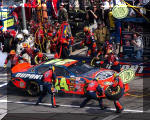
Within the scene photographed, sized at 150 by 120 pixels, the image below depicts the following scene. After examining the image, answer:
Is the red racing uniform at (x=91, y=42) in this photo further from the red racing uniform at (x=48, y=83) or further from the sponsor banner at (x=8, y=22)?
the sponsor banner at (x=8, y=22)

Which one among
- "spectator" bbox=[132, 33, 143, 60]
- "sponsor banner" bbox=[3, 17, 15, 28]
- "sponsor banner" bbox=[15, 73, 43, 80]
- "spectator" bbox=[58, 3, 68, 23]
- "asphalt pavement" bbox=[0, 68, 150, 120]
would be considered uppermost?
"spectator" bbox=[58, 3, 68, 23]

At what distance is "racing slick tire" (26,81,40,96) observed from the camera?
1530 cm

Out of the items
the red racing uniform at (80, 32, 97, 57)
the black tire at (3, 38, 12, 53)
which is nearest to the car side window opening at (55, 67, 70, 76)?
the red racing uniform at (80, 32, 97, 57)

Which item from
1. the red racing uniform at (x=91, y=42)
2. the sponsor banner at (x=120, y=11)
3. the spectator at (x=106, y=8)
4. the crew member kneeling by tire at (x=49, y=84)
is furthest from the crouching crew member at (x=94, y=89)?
the spectator at (x=106, y=8)

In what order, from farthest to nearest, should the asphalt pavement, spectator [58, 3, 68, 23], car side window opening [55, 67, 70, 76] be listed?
spectator [58, 3, 68, 23] → car side window opening [55, 67, 70, 76] → the asphalt pavement

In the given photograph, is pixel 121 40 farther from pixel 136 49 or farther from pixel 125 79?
pixel 125 79

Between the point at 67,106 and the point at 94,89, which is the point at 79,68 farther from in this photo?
the point at 94,89

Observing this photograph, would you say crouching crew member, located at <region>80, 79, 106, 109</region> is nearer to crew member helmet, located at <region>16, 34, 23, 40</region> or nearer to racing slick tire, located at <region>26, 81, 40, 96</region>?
racing slick tire, located at <region>26, 81, 40, 96</region>

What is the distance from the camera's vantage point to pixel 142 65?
18328mm

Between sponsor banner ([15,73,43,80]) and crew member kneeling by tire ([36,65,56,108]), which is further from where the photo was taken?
sponsor banner ([15,73,43,80])

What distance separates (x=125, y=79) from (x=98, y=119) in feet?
8.78

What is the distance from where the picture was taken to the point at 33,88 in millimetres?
15414

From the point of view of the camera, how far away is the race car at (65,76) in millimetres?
14297

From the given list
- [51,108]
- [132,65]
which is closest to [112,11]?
[132,65]
